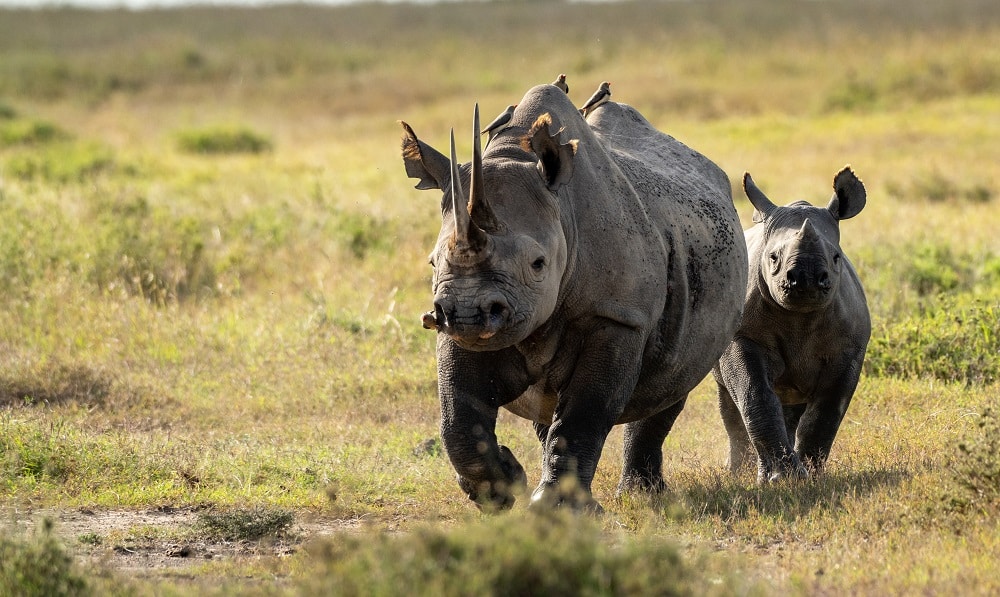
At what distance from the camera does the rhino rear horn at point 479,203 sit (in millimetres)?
5574

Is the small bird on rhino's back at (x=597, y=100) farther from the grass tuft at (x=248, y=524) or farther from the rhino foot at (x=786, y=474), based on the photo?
the grass tuft at (x=248, y=524)

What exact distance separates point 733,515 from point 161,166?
17.3 metres

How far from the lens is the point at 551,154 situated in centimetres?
617

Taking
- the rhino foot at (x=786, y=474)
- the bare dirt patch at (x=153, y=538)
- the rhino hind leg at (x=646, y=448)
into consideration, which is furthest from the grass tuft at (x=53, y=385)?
the rhino foot at (x=786, y=474)

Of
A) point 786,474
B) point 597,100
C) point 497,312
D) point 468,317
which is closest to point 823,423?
point 786,474

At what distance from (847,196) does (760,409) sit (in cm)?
156

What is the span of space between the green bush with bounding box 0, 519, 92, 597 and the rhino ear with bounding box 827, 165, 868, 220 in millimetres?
5226

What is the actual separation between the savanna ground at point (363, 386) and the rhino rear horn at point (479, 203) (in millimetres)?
1314

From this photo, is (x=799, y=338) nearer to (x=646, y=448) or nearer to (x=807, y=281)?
(x=807, y=281)

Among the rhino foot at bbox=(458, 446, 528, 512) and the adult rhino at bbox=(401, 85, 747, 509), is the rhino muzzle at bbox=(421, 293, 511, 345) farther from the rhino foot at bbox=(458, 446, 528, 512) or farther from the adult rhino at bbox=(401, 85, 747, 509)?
the rhino foot at bbox=(458, 446, 528, 512)

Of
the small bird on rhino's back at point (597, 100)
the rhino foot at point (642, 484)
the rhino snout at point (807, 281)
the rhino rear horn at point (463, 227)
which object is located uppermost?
the small bird on rhino's back at point (597, 100)

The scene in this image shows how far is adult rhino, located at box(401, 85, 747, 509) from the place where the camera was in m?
5.62

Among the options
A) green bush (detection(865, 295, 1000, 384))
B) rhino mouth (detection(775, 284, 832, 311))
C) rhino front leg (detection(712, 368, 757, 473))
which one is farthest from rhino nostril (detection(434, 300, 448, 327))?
green bush (detection(865, 295, 1000, 384))

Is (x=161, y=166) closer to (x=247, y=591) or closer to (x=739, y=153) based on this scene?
(x=739, y=153)
